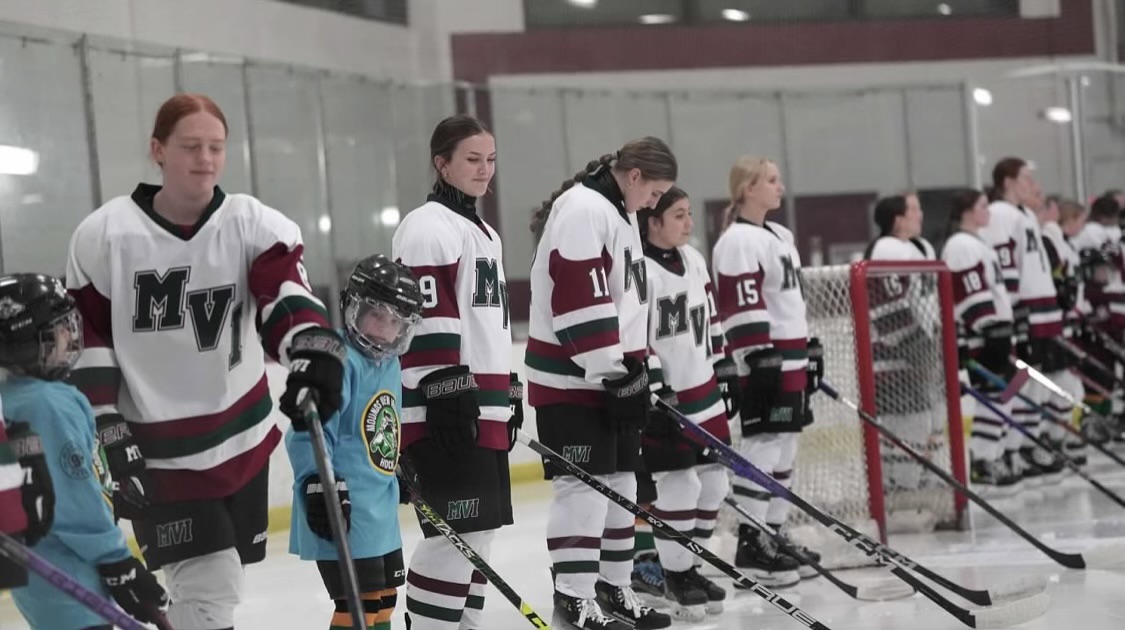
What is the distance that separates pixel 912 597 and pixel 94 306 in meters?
2.34

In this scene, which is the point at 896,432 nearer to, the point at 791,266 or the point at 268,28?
the point at 791,266

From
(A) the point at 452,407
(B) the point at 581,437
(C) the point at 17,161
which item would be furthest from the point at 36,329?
(C) the point at 17,161

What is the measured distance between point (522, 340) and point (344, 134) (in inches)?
49.6

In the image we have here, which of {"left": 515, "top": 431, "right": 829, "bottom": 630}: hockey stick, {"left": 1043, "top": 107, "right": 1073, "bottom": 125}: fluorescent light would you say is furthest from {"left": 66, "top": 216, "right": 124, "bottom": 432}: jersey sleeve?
{"left": 1043, "top": 107, "right": 1073, "bottom": 125}: fluorescent light

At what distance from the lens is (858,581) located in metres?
4.21

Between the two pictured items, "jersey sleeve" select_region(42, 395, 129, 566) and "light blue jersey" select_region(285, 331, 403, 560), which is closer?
"jersey sleeve" select_region(42, 395, 129, 566)

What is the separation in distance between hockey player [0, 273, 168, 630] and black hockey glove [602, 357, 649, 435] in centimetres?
133

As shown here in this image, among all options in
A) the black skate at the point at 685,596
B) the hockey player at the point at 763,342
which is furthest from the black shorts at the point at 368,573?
the hockey player at the point at 763,342

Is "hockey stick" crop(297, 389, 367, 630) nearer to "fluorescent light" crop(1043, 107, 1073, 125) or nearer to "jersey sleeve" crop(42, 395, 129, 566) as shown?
"jersey sleeve" crop(42, 395, 129, 566)

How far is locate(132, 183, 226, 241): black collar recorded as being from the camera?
7.42 feet

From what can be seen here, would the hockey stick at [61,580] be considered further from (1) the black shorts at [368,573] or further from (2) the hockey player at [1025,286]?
(2) the hockey player at [1025,286]

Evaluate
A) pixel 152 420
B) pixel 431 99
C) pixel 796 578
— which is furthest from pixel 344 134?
pixel 152 420

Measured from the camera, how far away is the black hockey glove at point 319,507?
2400 mm

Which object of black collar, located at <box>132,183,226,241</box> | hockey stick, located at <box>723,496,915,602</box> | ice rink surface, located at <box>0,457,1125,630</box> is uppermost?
black collar, located at <box>132,183,226,241</box>
